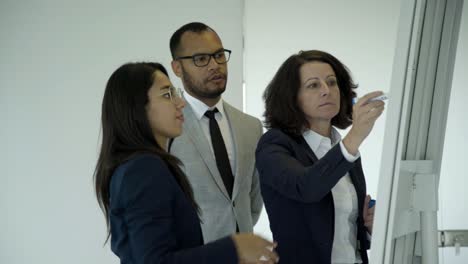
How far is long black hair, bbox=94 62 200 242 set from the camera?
4.12 feet

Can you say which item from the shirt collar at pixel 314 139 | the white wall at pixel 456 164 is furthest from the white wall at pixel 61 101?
the white wall at pixel 456 164

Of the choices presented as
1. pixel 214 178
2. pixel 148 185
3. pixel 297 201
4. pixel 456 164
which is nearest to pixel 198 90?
pixel 214 178

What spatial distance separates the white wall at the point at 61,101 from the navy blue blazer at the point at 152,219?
2.40 metres

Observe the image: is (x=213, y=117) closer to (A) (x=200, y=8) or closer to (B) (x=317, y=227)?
(B) (x=317, y=227)

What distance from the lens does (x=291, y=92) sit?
63.6 inches

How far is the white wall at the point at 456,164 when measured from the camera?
1102 millimetres

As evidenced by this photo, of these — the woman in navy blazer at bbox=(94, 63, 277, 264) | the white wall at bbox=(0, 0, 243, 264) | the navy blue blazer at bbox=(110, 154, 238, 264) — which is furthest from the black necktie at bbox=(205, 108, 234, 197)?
the white wall at bbox=(0, 0, 243, 264)

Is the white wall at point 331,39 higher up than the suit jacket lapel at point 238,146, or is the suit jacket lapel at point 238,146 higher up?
the white wall at point 331,39

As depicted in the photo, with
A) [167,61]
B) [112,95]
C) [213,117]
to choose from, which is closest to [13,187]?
[167,61]

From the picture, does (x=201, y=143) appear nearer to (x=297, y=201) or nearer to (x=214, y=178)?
(x=214, y=178)

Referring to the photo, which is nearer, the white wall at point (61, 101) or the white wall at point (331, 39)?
the white wall at point (331, 39)

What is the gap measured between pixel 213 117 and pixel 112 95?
80 cm

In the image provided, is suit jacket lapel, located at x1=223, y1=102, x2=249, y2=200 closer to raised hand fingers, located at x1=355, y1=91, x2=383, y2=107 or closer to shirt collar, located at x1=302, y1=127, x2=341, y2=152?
shirt collar, located at x1=302, y1=127, x2=341, y2=152

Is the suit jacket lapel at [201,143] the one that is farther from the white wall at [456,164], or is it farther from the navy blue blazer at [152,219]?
the white wall at [456,164]
